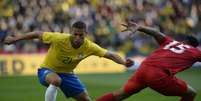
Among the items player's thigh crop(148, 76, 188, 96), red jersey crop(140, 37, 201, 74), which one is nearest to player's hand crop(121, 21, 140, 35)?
red jersey crop(140, 37, 201, 74)

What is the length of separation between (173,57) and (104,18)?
1980 centimetres

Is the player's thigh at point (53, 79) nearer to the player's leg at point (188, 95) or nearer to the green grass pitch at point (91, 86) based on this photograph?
the player's leg at point (188, 95)

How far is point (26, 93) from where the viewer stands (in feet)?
61.4

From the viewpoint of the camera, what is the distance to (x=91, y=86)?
69.6 ft

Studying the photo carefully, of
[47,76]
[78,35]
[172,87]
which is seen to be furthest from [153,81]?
[47,76]

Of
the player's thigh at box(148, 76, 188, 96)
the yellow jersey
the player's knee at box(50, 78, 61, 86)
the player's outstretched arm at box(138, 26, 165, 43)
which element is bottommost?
the player's knee at box(50, 78, 61, 86)

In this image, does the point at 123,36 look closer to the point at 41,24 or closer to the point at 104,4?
the point at 104,4

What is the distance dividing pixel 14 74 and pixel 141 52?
6640 millimetres

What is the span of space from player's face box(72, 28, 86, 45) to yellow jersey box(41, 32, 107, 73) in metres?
0.18

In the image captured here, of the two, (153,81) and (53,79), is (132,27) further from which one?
(53,79)

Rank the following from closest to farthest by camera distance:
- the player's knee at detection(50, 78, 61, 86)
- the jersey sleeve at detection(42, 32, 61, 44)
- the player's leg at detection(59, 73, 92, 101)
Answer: the player's knee at detection(50, 78, 61, 86)
the jersey sleeve at detection(42, 32, 61, 44)
the player's leg at detection(59, 73, 92, 101)

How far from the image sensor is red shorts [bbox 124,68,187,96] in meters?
10.9

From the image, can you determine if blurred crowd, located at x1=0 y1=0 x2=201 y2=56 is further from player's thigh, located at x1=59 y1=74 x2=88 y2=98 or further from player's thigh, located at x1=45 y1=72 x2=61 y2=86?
player's thigh, located at x1=45 y1=72 x2=61 y2=86

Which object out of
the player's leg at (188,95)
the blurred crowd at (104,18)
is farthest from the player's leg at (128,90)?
the blurred crowd at (104,18)
